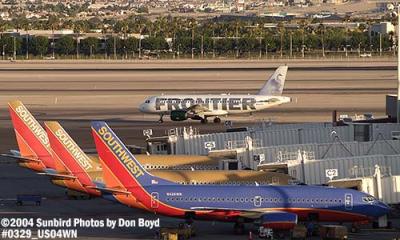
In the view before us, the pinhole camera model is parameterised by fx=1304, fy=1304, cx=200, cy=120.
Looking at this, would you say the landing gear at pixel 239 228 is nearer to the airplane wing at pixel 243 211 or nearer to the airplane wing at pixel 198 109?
the airplane wing at pixel 243 211

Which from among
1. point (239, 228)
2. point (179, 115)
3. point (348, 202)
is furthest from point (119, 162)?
point (179, 115)

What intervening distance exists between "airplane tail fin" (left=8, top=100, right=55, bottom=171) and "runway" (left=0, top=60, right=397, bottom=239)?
2155 millimetres

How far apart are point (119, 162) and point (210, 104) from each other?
195 ft

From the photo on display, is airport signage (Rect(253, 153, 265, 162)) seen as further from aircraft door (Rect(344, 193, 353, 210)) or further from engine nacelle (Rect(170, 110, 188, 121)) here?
engine nacelle (Rect(170, 110, 188, 121))

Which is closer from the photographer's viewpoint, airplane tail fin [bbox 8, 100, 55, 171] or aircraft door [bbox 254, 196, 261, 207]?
aircraft door [bbox 254, 196, 261, 207]

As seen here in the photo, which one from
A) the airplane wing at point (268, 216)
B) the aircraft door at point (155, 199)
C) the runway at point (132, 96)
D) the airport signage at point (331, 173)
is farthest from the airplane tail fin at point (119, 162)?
the airport signage at point (331, 173)

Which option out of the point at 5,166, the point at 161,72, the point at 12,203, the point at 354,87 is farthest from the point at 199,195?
the point at 161,72

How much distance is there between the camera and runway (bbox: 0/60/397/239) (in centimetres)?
6300

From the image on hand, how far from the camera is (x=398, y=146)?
66562 millimetres

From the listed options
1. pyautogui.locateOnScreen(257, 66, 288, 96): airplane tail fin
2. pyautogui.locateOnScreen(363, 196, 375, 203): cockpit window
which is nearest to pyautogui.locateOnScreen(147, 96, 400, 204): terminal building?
pyautogui.locateOnScreen(363, 196, 375, 203): cockpit window

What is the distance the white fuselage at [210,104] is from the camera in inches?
4456

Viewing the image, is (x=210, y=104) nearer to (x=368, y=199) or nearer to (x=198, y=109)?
(x=198, y=109)

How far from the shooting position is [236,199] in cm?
5325

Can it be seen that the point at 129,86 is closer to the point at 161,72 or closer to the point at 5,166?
the point at 161,72
